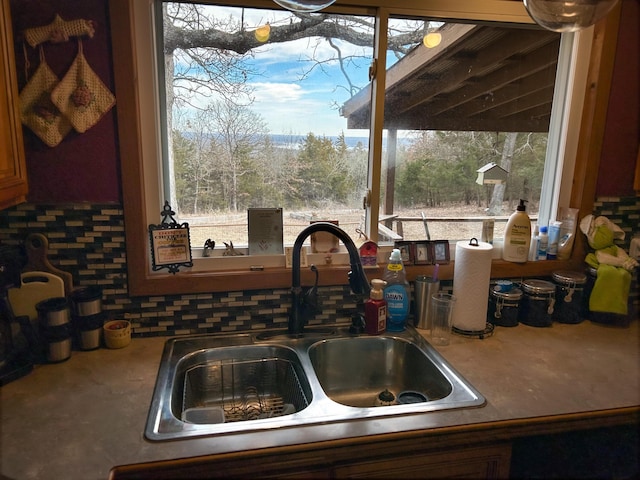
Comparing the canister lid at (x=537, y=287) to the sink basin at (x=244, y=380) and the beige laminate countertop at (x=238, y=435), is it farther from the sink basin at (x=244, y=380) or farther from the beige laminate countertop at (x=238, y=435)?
the sink basin at (x=244, y=380)

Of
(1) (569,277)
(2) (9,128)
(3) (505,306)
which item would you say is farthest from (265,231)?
(1) (569,277)

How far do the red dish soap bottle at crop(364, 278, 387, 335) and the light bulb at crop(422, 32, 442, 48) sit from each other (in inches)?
34.2

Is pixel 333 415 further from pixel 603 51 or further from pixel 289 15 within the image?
pixel 603 51

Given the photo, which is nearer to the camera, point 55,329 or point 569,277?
point 55,329

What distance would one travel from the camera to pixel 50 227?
4.41ft

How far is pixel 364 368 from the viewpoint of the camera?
1.51 m

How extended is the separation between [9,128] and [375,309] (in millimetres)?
1176

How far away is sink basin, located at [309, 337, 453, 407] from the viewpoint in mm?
1464

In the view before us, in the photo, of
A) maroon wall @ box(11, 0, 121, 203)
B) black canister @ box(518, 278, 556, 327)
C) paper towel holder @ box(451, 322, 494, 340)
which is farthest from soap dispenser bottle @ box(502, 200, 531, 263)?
maroon wall @ box(11, 0, 121, 203)

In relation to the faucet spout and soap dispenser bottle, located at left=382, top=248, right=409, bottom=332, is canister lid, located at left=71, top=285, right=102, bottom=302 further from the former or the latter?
soap dispenser bottle, located at left=382, top=248, right=409, bottom=332

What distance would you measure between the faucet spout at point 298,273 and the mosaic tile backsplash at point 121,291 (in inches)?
3.0

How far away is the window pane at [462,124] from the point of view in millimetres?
1616

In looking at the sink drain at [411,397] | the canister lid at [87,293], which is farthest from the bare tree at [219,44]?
the sink drain at [411,397]

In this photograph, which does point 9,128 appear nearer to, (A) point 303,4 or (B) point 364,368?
(A) point 303,4
